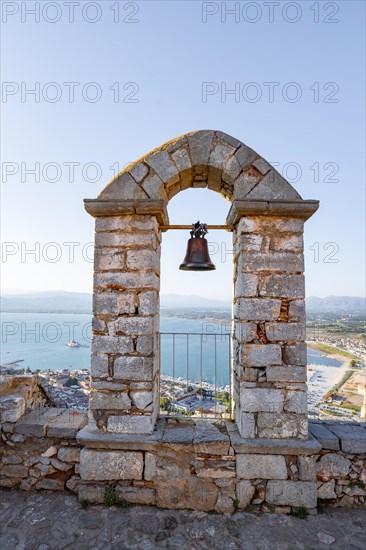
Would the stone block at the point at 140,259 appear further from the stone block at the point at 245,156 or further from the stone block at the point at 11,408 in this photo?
the stone block at the point at 11,408

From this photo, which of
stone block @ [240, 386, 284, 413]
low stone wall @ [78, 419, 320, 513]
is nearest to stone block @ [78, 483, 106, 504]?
low stone wall @ [78, 419, 320, 513]

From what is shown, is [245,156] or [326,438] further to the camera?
[245,156]

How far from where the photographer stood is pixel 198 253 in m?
3.07

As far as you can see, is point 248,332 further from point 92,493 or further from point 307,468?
point 92,493

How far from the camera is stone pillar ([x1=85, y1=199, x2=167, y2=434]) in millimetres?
2781

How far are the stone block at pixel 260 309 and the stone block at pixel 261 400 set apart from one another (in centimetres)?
69

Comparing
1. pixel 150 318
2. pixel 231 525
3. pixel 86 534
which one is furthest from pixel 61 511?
pixel 150 318

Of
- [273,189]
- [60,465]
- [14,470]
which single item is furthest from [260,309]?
[14,470]

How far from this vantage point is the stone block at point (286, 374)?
107 inches

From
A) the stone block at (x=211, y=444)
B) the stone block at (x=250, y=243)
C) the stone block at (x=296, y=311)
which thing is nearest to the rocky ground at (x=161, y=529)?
the stone block at (x=211, y=444)

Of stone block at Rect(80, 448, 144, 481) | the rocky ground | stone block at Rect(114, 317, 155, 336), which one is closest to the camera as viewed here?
the rocky ground

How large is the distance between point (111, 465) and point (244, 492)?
1307mm

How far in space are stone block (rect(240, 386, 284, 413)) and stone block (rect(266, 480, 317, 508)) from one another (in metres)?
0.68

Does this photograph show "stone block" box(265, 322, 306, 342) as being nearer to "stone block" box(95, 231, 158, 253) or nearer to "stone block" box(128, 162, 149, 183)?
"stone block" box(95, 231, 158, 253)
